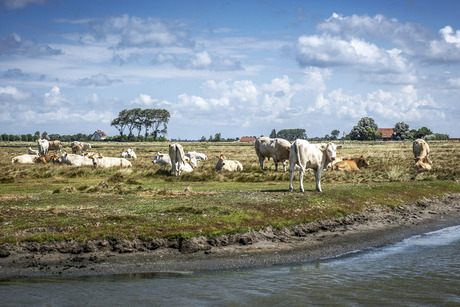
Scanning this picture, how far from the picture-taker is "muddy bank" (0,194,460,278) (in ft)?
42.0

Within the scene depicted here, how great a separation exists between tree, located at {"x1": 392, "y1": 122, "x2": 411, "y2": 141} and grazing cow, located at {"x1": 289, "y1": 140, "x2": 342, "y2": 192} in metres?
160

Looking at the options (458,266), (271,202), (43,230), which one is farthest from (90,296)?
(458,266)

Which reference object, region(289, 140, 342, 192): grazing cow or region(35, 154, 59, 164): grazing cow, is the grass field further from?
region(35, 154, 59, 164): grazing cow

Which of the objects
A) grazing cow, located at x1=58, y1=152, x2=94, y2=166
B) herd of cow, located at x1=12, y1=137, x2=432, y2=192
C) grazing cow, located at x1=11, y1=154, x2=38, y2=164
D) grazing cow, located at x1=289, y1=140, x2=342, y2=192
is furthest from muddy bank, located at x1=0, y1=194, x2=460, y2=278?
grazing cow, located at x1=11, y1=154, x2=38, y2=164

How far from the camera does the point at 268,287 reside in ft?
39.6

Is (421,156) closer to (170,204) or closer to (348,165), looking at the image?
(348,165)

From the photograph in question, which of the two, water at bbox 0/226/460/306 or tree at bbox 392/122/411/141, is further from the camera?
tree at bbox 392/122/411/141

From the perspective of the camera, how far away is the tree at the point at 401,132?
566 ft

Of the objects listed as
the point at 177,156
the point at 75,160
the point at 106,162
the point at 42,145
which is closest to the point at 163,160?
the point at 106,162

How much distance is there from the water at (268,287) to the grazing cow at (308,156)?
754cm

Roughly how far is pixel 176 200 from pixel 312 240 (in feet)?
19.7

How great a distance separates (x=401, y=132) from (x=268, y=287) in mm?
172982

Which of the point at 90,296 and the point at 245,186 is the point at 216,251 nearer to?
the point at 90,296

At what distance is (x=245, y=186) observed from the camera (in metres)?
26.6
